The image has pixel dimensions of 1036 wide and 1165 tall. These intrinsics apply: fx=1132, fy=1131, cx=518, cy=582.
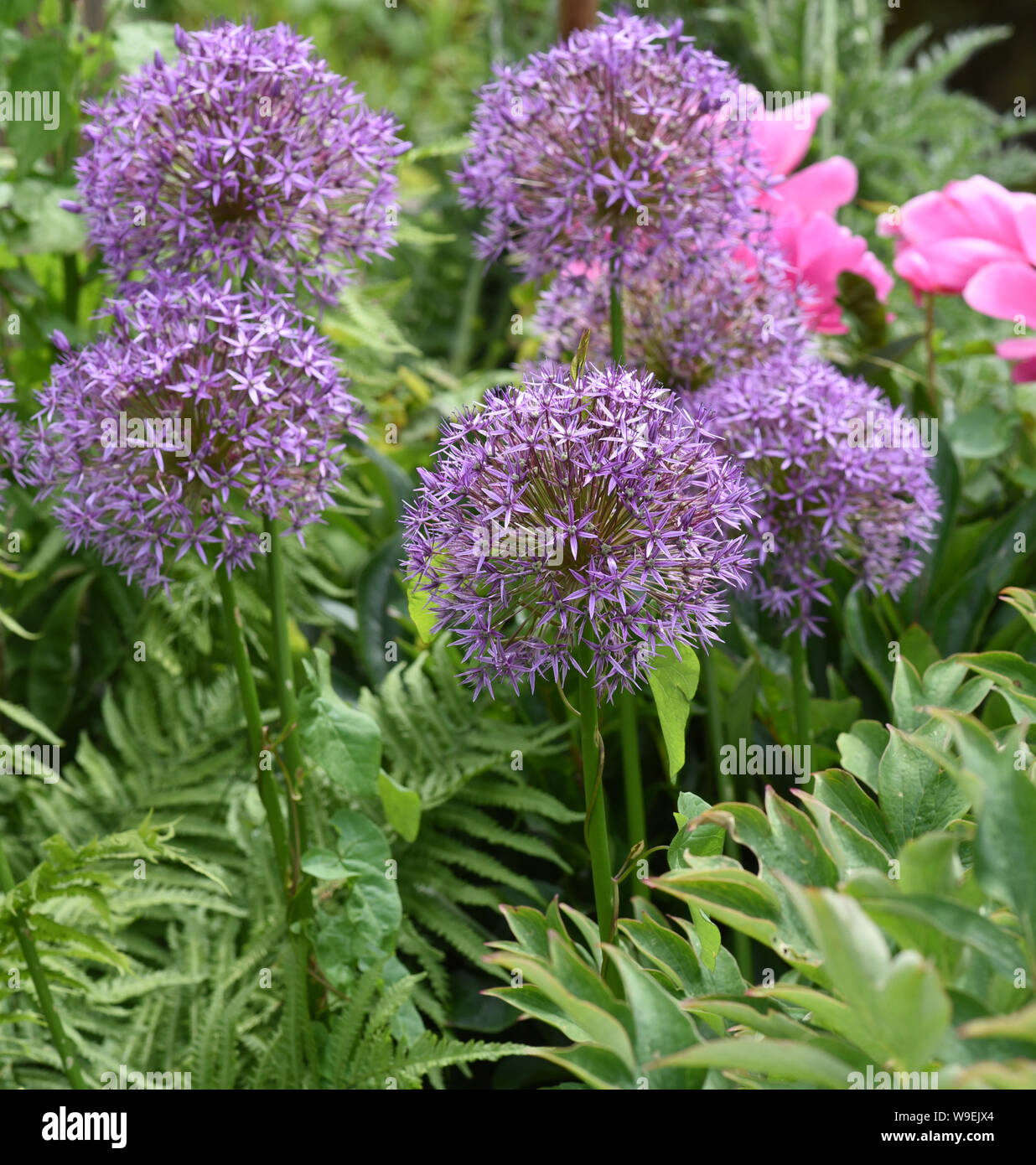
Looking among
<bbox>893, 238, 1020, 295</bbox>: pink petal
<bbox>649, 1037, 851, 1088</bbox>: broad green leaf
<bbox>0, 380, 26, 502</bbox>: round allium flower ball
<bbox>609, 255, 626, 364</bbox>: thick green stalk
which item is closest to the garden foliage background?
<bbox>649, 1037, 851, 1088</bbox>: broad green leaf

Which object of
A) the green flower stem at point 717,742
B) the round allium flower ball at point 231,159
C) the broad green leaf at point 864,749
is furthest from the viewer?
the green flower stem at point 717,742

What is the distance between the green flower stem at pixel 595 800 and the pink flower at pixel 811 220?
0.88 meters

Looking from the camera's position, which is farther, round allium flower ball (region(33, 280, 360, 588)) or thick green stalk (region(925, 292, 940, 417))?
thick green stalk (region(925, 292, 940, 417))

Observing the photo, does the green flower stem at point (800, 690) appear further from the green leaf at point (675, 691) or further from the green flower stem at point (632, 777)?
the green leaf at point (675, 691)

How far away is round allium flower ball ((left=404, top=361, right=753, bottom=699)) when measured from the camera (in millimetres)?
899

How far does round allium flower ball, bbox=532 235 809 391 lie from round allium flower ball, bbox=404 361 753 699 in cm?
55

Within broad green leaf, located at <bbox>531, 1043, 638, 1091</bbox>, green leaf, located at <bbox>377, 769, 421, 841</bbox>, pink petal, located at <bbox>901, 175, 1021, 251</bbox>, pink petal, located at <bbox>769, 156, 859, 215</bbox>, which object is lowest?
broad green leaf, located at <bbox>531, 1043, 638, 1091</bbox>

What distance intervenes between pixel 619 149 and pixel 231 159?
17.8 inches

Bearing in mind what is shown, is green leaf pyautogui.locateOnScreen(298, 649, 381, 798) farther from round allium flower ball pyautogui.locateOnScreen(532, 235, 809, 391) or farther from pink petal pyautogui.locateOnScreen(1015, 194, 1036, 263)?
pink petal pyautogui.locateOnScreen(1015, 194, 1036, 263)

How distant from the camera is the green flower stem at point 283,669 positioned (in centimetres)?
120

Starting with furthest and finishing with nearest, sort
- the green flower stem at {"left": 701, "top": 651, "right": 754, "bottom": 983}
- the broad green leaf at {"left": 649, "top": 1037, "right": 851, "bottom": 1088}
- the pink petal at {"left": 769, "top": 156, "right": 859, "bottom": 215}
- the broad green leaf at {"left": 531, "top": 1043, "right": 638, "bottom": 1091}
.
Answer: the pink petal at {"left": 769, "top": 156, "right": 859, "bottom": 215}
the green flower stem at {"left": 701, "top": 651, "right": 754, "bottom": 983}
the broad green leaf at {"left": 531, "top": 1043, "right": 638, "bottom": 1091}
the broad green leaf at {"left": 649, "top": 1037, "right": 851, "bottom": 1088}

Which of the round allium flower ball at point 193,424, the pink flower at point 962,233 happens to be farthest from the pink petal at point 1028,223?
the round allium flower ball at point 193,424

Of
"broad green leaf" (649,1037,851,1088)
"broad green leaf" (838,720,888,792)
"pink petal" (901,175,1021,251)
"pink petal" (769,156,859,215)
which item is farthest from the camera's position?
"pink petal" (769,156,859,215)

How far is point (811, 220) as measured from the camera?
5.63 feet
